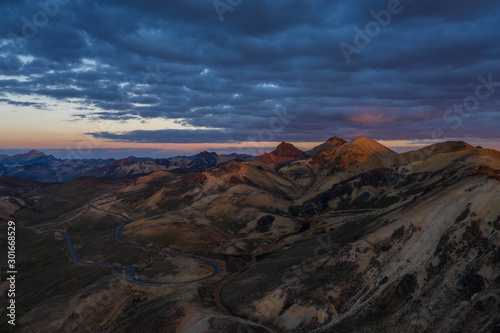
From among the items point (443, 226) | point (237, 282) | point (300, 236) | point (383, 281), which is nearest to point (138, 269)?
point (237, 282)

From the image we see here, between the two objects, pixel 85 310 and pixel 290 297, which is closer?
pixel 290 297

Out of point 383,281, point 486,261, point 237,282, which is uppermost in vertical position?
point 486,261

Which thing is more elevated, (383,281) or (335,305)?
(383,281)

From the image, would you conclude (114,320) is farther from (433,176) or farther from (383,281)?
(433,176)

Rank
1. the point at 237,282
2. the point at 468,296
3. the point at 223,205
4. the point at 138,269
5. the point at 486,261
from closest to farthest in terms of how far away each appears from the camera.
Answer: the point at 468,296 → the point at 486,261 → the point at 237,282 → the point at 138,269 → the point at 223,205

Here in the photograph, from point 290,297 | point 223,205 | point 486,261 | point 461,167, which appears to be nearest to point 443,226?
point 486,261

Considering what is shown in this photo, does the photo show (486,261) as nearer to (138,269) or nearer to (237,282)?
(237,282)

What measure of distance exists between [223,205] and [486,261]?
156m

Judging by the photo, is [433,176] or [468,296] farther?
[433,176]

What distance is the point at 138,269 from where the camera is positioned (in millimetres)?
111375

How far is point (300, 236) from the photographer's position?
138 meters

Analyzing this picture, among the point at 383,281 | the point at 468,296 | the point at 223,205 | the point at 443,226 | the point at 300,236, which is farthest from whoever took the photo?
the point at 223,205

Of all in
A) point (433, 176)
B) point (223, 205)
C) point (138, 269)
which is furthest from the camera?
point (223, 205)

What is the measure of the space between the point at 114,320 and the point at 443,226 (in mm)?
80625
